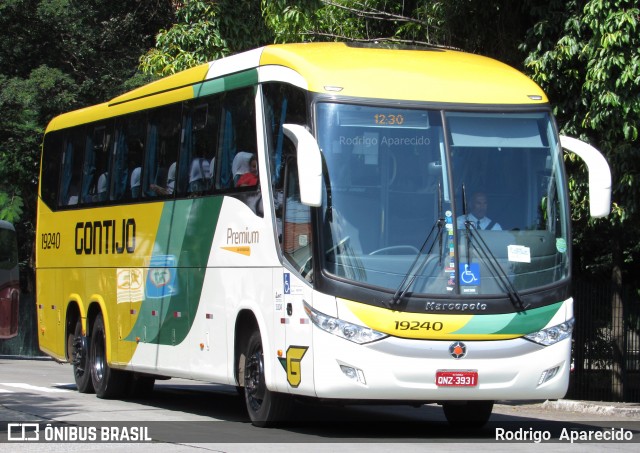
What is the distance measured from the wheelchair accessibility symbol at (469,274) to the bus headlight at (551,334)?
0.70m

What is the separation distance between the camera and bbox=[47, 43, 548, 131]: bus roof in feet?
39.2

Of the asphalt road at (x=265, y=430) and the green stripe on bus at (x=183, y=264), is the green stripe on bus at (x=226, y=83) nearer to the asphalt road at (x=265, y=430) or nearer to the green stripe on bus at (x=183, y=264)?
the green stripe on bus at (x=183, y=264)

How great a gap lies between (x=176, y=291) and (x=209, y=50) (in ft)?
33.9

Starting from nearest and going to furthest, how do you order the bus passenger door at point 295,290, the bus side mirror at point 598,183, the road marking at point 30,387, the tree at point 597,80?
the bus passenger door at point 295,290 < the bus side mirror at point 598,183 < the tree at point 597,80 < the road marking at point 30,387

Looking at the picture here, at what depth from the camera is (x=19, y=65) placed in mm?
35938

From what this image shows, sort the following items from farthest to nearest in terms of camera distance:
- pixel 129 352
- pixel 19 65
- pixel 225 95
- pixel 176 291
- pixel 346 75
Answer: pixel 19 65 < pixel 129 352 < pixel 176 291 < pixel 225 95 < pixel 346 75

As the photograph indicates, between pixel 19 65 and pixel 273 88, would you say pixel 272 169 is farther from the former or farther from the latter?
pixel 19 65

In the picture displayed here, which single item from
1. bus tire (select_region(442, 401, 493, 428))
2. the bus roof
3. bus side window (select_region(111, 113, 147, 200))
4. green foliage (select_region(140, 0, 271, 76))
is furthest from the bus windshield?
green foliage (select_region(140, 0, 271, 76))

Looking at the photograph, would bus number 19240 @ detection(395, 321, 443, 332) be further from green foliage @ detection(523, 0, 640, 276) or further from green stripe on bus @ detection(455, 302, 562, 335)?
green foliage @ detection(523, 0, 640, 276)

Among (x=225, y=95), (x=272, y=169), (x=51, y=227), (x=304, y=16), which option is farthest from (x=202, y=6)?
(x=272, y=169)

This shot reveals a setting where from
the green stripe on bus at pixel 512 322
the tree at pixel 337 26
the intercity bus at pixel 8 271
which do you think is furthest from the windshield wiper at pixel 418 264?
the intercity bus at pixel 8 271

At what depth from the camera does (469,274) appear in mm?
11469

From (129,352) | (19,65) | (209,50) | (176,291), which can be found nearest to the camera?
(176,291)

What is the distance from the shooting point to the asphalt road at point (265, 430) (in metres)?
11.1
